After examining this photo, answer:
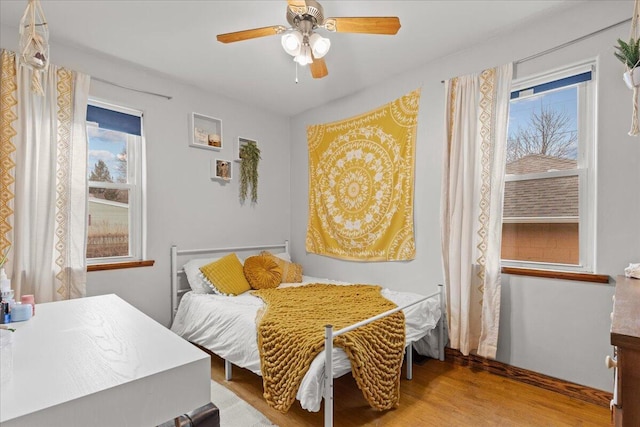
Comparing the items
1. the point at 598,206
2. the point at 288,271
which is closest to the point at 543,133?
the point at 598,206

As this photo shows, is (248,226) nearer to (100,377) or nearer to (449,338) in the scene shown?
(449,338)

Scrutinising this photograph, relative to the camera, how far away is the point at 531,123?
2459 mm

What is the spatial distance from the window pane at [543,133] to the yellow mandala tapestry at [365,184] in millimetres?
775

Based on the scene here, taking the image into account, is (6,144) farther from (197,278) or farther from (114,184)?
(197,278)

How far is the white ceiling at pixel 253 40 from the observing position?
6.82ft

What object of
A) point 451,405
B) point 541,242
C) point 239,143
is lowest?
point 451,405

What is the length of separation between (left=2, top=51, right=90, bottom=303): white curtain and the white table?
4.99 feet

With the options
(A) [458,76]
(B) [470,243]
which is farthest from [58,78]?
(B) [470,243]

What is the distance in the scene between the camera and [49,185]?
2332 mm

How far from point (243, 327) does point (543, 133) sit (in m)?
2.53

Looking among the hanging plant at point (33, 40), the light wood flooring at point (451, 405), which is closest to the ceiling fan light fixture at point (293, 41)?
the hanging plant at point (33, 40)

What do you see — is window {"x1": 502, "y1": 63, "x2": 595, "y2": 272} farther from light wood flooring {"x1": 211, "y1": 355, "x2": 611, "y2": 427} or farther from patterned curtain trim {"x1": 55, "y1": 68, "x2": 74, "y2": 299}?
patterned curtain trim {"x1": 55, "y1": 68, "x2": 74, "y2": 299}

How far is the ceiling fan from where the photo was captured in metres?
1.68

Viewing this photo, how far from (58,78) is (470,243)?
3.27 meters
